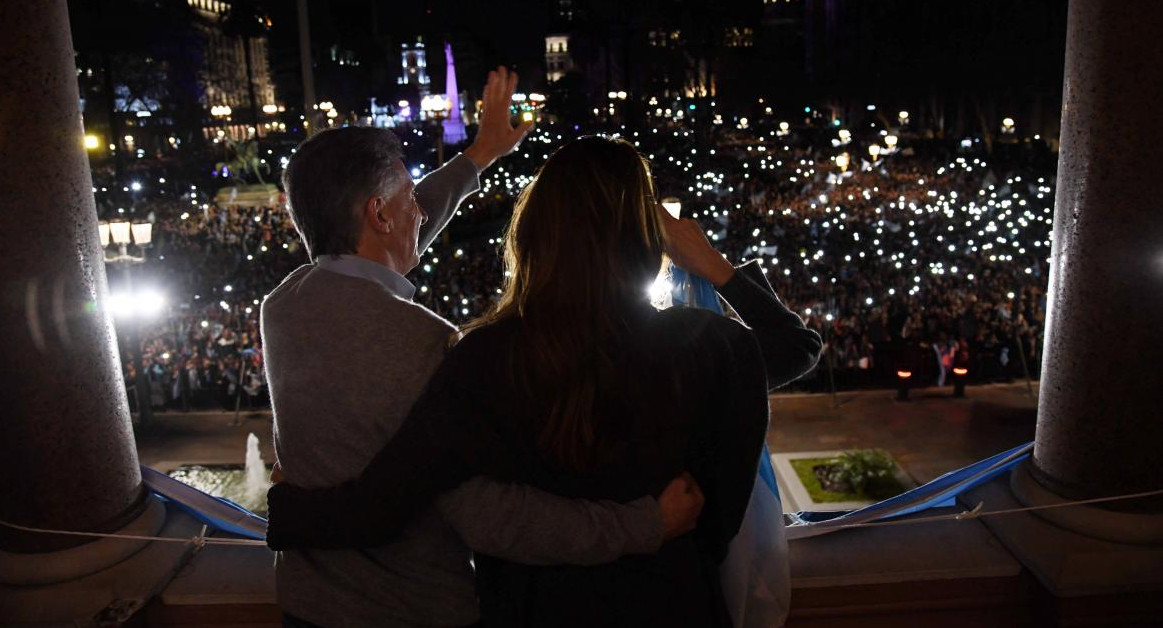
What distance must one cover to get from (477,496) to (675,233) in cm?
75

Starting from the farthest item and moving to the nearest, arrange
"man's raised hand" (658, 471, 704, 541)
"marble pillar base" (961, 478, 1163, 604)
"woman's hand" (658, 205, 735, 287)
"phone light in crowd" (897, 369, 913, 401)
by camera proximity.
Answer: "phone light in crowd" (897, 369, 913, 401) < "marble pillar base" (961, 478, 1163, 604) < "woman's hand" (658, 205, 735, 287) < "man's raised hand" (658, 471, 704, 541)

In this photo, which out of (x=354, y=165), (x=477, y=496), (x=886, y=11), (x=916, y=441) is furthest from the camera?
(x=886, y=11)

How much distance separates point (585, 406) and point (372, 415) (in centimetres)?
47

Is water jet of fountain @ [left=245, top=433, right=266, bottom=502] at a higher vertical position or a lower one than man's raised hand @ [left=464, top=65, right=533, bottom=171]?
lower

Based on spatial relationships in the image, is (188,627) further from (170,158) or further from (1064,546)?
(170,158)

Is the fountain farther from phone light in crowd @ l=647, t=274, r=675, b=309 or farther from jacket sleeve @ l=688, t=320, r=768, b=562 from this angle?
jacket sleeve @ l=688, t=320, r=768, b=562

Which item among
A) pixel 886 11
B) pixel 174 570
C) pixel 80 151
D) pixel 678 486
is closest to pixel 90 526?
pixel 174 570

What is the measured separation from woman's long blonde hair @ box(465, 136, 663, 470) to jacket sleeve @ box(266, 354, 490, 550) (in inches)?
4.8

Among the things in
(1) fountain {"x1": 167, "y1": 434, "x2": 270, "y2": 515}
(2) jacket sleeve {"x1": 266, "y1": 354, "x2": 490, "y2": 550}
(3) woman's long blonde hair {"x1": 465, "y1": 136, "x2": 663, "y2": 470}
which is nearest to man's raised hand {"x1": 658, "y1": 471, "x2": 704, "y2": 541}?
(3) woman's long blonde hair {"x1": 465, "y1": 136, "x2": 663, "y2": 470}

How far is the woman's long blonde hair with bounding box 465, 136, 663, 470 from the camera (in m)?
1.57

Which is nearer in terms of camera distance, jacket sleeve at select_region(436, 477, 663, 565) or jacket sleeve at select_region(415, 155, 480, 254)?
jacket sleeve at select_region(436, 477, 663, 565)

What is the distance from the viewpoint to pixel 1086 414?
134 inches

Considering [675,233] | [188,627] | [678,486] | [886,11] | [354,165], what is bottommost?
[188,627]

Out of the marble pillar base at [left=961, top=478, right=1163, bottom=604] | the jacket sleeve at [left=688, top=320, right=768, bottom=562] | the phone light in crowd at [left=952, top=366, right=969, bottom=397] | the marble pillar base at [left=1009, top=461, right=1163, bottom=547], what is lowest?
the phone light in crowd at [left=952, top=366, right=969, bottom=397]
